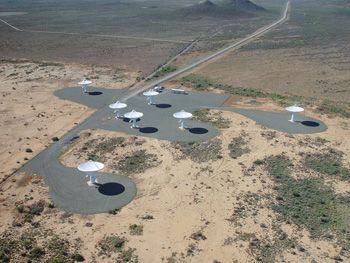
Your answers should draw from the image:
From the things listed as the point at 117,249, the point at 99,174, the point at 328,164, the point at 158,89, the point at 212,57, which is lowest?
the point at 117,249

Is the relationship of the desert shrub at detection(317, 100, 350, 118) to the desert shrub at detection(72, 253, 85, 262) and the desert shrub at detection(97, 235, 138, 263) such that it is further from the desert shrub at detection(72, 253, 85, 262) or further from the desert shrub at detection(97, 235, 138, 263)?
the desert shrub at detection(72, 253, 85, 262)

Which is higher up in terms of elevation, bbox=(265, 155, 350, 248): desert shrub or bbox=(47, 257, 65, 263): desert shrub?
bbox=(265, 155, 350, 248): desert shrub

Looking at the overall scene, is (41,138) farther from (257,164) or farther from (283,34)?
(283,34)

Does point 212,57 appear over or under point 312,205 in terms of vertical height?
over

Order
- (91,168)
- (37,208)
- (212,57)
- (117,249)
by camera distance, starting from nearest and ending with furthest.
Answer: (117,249), (37,208), (91,168), (212,57)

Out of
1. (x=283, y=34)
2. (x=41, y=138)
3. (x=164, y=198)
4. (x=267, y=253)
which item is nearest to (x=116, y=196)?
(x=164, y=198)

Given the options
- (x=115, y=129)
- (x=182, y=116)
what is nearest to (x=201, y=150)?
(x=182, y=116)

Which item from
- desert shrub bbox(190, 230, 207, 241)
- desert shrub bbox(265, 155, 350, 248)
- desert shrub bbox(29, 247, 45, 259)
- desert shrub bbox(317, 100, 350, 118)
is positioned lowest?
desert shrub bbox(29, 247, 45, 259)

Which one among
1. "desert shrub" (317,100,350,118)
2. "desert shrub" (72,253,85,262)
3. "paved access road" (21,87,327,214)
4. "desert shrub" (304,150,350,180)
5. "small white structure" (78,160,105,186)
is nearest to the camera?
"desert shrub" (72,253,85,262)

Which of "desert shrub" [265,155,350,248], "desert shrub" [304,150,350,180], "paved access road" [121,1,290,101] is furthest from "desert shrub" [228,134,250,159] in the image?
"paved access road" [121,1,290,101]

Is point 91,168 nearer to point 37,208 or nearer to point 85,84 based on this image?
point 37,208
